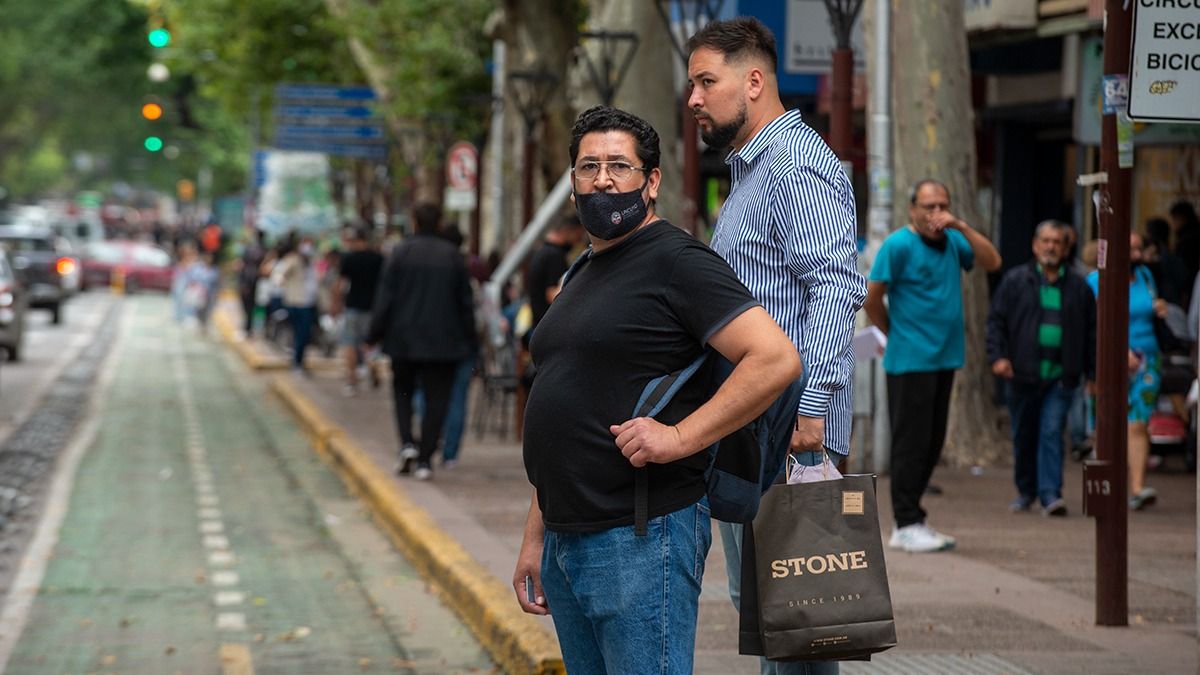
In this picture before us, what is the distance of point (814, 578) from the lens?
443 centimetres

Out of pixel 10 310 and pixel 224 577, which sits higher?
pixel 10 310

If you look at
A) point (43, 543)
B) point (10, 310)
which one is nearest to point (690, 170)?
point (43, 543)

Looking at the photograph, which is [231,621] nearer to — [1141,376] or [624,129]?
[624,129]

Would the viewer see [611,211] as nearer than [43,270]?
Yes

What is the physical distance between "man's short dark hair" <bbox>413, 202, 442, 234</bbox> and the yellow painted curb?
1826 millimetres

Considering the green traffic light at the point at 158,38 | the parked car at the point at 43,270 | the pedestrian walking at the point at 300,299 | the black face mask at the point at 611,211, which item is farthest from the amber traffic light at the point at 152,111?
the black face mask at the point at 611,211

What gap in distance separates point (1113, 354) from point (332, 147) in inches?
1276

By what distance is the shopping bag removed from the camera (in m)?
4.41

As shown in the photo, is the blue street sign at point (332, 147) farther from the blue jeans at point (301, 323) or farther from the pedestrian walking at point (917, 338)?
the pedestrian walking at point (917, 338)

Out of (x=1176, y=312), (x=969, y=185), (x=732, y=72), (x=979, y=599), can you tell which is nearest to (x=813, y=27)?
(x=969, y=185)

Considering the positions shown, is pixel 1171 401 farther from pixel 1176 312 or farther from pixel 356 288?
pixel 356 288

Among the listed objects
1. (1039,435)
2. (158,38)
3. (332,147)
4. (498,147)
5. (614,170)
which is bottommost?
(1039,435)

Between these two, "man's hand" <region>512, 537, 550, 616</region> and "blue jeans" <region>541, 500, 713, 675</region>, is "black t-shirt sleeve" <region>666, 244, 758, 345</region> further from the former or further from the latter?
"man's hand" <region>512, 537, 550, 616</region>

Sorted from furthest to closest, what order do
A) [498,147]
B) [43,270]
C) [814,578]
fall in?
[43,270] < [498,147] < [814,578]
